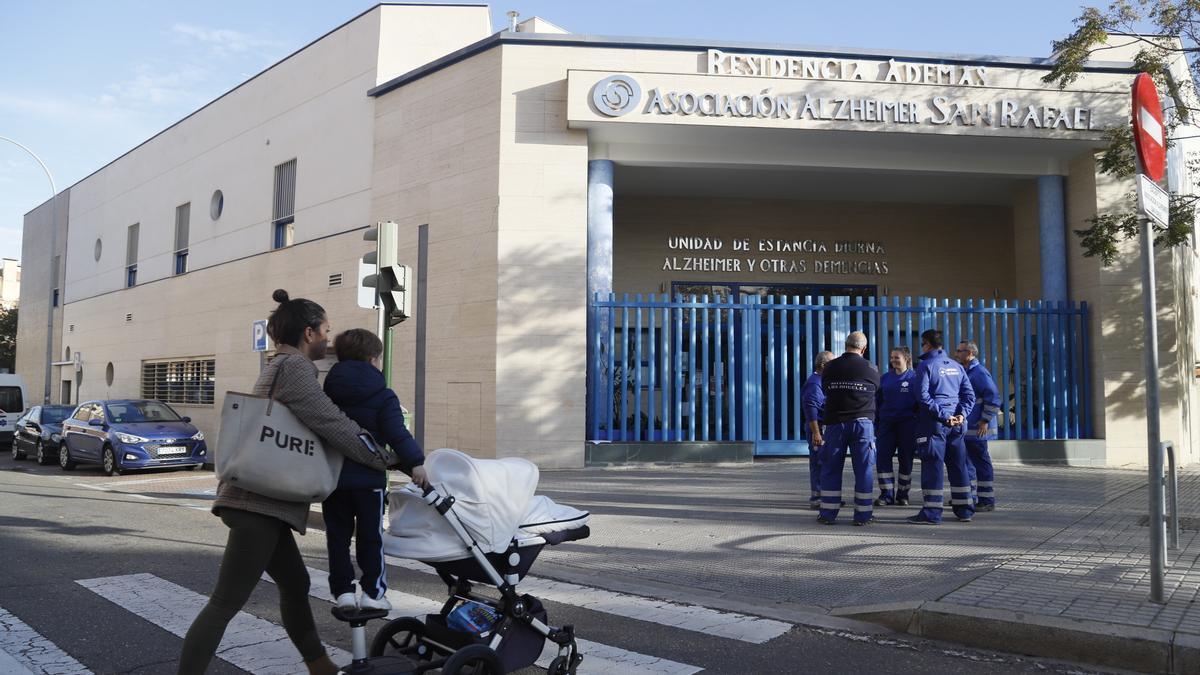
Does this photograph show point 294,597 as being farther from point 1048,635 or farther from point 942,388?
point 942,388

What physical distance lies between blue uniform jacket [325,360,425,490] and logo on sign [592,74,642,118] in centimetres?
1060

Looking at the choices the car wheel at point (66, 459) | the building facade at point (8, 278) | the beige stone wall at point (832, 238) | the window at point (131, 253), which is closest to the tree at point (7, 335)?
the window at point (131, 253)

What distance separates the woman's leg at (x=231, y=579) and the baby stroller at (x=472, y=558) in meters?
0.42

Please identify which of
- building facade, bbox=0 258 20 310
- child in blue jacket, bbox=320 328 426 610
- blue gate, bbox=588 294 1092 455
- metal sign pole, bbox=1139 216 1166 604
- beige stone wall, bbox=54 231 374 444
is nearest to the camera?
child in blue jacket, bbox=320 328 426 610

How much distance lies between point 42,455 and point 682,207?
14.7m

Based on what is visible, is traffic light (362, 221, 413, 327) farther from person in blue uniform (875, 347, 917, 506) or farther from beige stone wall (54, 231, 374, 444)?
beige stone wall (54, 231, 374, 444)

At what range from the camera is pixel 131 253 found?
26766 millimetres

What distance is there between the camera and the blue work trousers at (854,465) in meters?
8.02

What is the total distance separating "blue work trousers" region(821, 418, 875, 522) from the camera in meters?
8.02

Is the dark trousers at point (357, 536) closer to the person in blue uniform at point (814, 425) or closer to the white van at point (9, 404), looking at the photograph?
the person in blue uniform at point (814, 425)

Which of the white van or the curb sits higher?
A: the white van

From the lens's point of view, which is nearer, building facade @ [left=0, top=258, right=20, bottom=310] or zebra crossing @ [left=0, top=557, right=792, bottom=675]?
zebra crossing @ [left=0, top=557, right=792, bottom=675]

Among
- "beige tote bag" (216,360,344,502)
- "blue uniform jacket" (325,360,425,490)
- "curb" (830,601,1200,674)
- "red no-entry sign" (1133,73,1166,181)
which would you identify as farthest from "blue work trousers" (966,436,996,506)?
"beige tote bag" (216,360,344,502)

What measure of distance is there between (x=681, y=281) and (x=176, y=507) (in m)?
10.7
